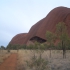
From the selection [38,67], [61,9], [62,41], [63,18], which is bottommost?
[38,67]

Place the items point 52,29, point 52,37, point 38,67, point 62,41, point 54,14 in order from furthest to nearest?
point 54,14 → point 52,29 → point 52,37 → point 62,41 → point 38,67

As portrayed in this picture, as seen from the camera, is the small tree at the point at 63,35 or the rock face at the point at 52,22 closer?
the small tree at the point at 63,35

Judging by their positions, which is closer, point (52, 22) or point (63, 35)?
point (63, 35)

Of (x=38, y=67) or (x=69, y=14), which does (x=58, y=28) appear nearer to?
(x=38, y=67)


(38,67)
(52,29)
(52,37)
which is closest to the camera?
(38,67)

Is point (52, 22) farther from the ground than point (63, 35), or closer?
farther from the ground

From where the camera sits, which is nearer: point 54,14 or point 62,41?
point 62,41

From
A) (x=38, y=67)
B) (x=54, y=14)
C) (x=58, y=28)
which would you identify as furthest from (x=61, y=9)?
(x=38, y=67)

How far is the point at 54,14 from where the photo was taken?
9175 centimetres

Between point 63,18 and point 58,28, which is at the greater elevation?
point 63,18

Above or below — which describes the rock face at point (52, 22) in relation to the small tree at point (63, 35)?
above

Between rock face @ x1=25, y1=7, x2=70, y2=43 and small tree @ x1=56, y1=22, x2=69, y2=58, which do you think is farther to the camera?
rock face @ x1=25, y1=7, x2=70, y2=43

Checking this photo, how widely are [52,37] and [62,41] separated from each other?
774cm

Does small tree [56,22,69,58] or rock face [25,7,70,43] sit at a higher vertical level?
rock face [25,7,70,43]
